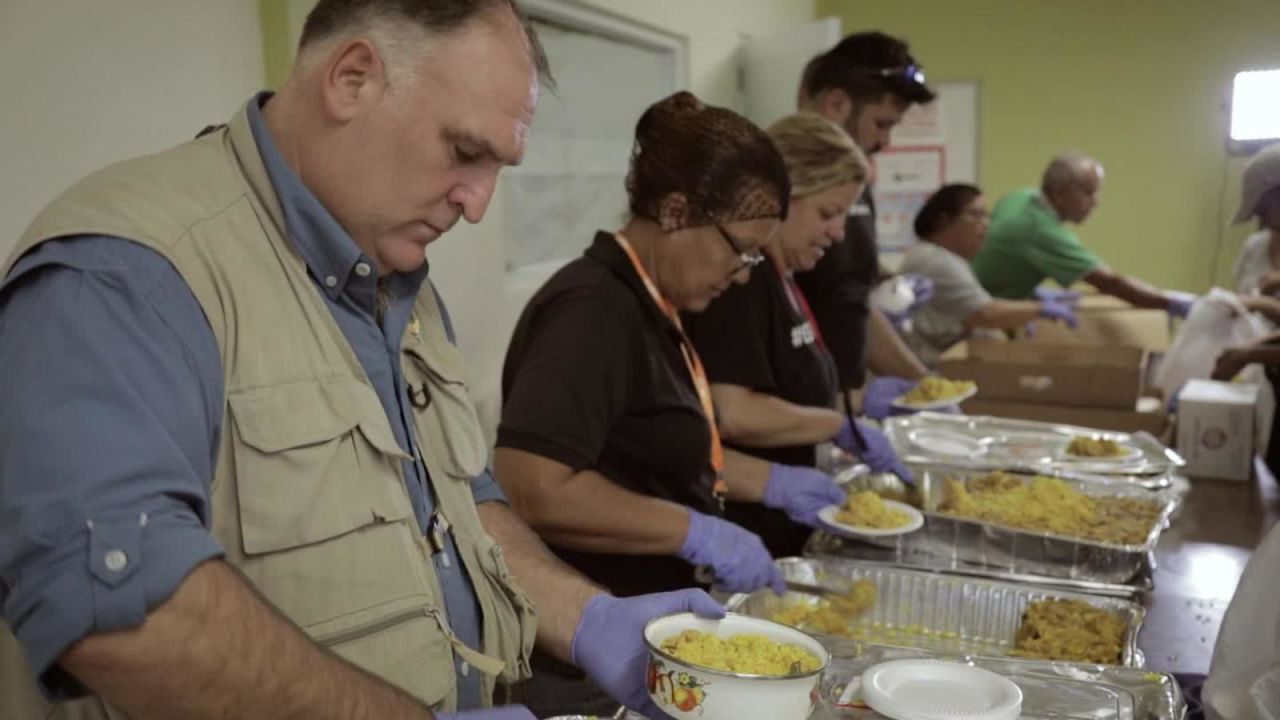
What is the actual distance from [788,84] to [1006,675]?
11.2 ft

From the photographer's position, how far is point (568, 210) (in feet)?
10.2

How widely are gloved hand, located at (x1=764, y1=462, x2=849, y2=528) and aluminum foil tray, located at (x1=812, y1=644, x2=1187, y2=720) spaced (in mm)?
647

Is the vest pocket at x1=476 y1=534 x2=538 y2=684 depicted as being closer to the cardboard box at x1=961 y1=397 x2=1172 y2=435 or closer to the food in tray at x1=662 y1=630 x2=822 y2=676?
the food in tray at x1=662 y1=630 x2=822 y2=676

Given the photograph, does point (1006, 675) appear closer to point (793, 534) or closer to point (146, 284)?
point (793, 534)

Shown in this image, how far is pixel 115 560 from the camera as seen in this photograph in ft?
2.22

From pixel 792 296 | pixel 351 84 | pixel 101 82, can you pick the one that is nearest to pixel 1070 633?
pixel 792 296

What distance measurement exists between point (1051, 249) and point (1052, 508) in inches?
128

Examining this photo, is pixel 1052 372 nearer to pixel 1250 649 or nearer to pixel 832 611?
pixel 832 611

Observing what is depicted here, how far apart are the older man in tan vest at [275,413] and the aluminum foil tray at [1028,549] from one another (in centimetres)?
97

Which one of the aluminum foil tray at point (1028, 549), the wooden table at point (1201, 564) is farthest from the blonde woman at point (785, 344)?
the wooden table at point (1201, 564)

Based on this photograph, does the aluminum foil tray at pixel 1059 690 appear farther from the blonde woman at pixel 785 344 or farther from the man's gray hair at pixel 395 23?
the man's gray hair at pixel 395 23

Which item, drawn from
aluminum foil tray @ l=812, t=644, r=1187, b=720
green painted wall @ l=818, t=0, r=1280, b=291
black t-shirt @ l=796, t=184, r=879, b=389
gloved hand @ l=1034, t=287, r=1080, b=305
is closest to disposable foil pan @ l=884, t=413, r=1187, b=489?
black t-shirt @ l=796, t=184, r=879, b=389

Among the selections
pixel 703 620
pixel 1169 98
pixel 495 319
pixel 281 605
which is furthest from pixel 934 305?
pixel 281 605

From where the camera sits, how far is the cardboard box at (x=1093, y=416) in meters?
3.18
